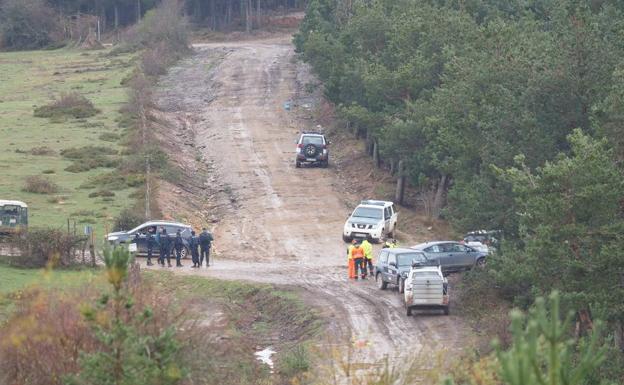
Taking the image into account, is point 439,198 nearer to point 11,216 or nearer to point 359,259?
point 359,259

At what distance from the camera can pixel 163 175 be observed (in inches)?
2218

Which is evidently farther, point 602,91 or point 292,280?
point 292,280

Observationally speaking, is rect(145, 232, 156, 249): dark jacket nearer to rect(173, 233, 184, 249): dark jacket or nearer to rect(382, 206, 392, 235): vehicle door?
rect(173, 233, 184, 249): dark jacket

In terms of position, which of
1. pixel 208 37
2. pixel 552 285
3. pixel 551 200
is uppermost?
pixel 551 200

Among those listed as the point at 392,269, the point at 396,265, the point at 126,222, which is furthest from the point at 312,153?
A: the point at 396,265

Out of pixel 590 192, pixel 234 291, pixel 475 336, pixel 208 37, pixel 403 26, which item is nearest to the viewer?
pixel 590 192

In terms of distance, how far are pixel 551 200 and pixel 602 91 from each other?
8.07m

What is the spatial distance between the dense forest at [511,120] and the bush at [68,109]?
15441 mm

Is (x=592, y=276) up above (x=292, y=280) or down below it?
above

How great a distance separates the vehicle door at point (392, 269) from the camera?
3600 centimetres

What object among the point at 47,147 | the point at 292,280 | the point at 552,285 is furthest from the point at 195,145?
the point at 552,285

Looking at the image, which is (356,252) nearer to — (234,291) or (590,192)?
(234,291)

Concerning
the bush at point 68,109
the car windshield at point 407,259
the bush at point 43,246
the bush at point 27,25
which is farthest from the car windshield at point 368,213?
the bush at point 27,25

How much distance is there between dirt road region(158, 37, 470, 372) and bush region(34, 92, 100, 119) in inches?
207
